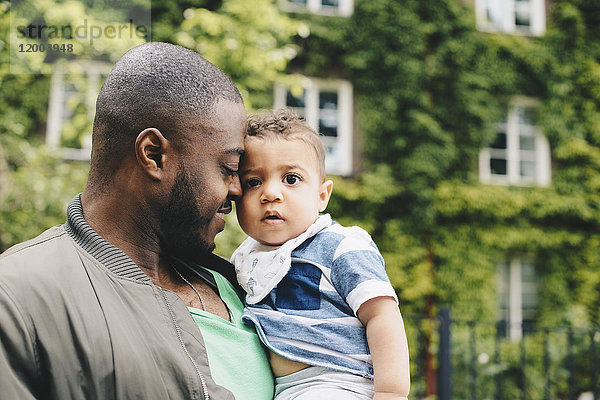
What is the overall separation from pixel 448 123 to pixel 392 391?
990 cm

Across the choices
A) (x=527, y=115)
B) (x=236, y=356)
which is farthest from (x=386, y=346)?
(x=527, y=115)

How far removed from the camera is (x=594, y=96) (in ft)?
36.8

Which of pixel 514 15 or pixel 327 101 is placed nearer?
pixel 327 101

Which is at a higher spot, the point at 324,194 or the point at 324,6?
the point at 324,6

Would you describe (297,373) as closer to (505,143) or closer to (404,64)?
(404,64)

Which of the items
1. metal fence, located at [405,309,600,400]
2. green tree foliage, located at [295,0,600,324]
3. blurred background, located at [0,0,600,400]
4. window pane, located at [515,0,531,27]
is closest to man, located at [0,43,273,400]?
metal fence, located at [405,309,600,400]

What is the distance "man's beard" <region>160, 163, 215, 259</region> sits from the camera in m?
1.53

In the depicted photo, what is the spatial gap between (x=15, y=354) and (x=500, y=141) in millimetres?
11472

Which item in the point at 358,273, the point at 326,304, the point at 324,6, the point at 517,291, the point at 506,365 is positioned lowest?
the point at 506,365

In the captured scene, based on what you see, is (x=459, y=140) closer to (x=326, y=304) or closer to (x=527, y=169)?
(x=527, y=169)

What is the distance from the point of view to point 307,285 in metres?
1.75

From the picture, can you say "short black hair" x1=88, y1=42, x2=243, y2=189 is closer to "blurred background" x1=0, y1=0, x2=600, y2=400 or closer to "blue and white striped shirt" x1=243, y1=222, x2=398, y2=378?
"blue and white striped shirt" x1=243, y1=222, x2=398, y2=378

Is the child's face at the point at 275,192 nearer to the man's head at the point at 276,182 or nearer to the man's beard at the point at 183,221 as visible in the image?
the man's head at the point at 276,182

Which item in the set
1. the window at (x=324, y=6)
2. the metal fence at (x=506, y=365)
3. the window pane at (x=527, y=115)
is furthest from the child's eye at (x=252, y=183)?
the window pane at (x=527, y=115)
